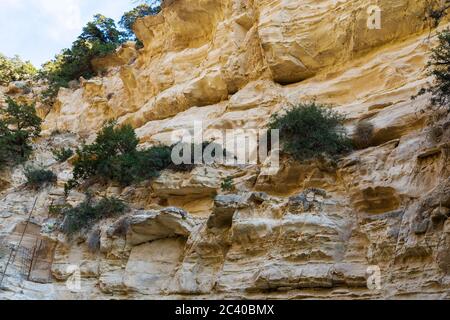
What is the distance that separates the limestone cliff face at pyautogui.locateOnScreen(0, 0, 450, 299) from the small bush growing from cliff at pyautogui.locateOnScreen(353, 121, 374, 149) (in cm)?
13

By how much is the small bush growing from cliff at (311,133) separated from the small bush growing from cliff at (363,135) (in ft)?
0.61

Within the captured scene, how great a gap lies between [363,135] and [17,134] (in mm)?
12823

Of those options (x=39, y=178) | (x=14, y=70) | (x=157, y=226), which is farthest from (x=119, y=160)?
(x=14, y=70)

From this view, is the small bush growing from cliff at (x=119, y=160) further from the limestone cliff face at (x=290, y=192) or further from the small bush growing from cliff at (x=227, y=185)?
the small bush growing from cliff at (x=227, y=185)

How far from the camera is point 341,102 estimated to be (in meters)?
11.9

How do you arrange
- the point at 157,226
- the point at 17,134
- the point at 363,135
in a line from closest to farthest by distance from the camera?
the point at 363,135 < the point at 157,226 < the point at 17,134

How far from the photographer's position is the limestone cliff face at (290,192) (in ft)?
24.4

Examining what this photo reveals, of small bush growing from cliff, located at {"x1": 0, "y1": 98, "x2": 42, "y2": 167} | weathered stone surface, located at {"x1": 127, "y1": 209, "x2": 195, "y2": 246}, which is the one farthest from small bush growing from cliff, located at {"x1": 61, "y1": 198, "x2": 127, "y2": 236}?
small bush growing from cliff, located at {"x1": 0, "y1": 98, "x2": 42, "y2": 167}

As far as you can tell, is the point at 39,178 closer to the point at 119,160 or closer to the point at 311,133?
the point at 119,160

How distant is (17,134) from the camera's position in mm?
17797

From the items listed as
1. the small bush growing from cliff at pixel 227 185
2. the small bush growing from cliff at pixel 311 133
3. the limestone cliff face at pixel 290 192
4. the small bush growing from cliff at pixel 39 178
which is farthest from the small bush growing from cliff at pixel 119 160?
the small bush growing from cliff at pixel 311 133
